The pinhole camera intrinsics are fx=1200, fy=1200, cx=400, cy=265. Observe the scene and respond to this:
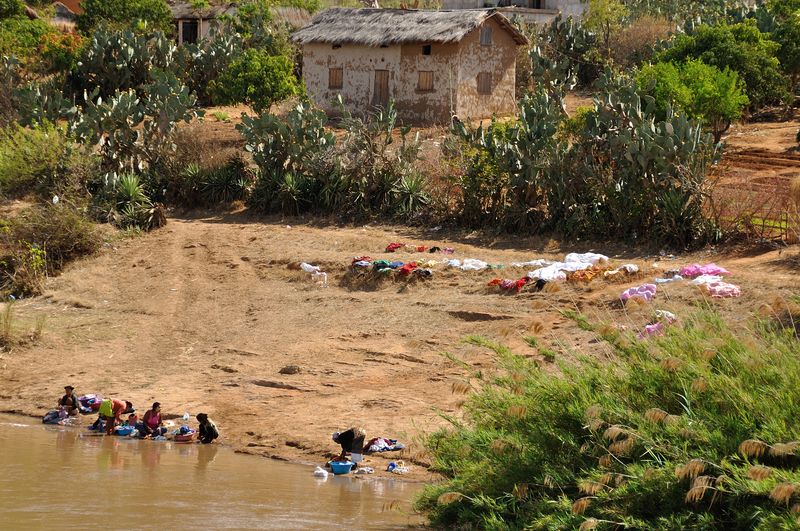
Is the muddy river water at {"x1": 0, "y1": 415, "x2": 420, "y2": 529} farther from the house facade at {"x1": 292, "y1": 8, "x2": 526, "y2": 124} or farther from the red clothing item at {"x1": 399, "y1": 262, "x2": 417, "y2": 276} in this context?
the house facade at {"x1": 292, "y1": 8, "x2": 526, "y2": 124}

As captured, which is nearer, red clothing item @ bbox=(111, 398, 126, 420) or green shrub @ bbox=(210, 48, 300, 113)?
red clothing item @ bbox=(111, 398, 126, 420)

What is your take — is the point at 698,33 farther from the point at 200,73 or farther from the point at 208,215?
the point at 200,73

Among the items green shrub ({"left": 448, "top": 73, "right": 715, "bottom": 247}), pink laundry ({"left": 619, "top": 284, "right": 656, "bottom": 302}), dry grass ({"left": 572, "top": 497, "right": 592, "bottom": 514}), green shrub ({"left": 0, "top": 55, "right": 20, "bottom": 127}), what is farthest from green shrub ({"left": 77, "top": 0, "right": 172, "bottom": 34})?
dry grass ({"left": 572, "top": 497, "right": 592, "bottom": 514})

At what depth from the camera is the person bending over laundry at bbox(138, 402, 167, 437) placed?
12.7 metres

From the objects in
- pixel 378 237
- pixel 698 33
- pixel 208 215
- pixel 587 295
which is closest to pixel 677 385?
pixel 587 295

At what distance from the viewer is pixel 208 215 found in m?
22.4

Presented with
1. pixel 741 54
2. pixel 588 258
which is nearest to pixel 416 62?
pixel 741 54

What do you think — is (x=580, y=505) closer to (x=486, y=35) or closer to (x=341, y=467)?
(x=341, y=467)

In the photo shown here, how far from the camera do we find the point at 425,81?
29594mm

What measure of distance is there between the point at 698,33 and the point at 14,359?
56.7 ft

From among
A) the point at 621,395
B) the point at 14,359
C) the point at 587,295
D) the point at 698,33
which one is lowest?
the point at 14,359

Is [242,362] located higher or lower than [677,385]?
lower

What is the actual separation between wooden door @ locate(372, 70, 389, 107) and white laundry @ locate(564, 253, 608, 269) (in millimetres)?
14535

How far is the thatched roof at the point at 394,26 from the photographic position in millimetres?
29031
